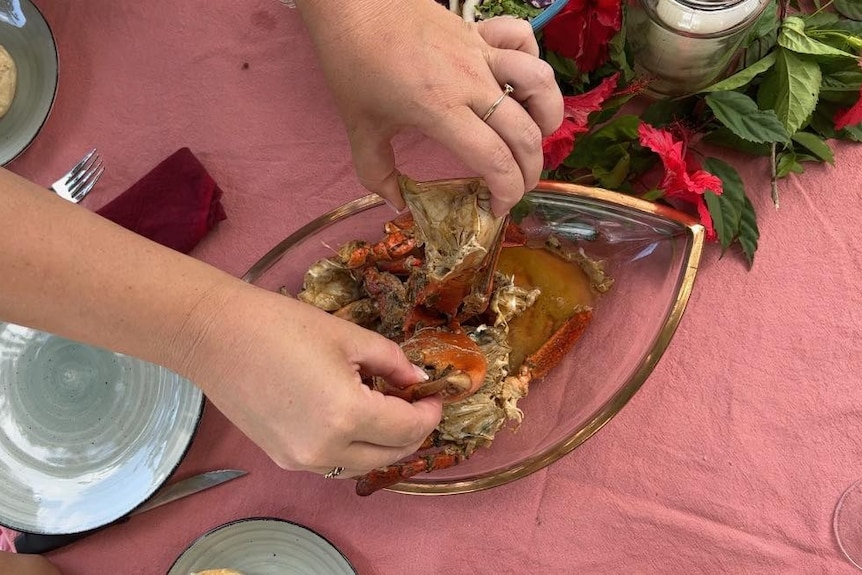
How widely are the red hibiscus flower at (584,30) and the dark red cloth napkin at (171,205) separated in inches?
22.0

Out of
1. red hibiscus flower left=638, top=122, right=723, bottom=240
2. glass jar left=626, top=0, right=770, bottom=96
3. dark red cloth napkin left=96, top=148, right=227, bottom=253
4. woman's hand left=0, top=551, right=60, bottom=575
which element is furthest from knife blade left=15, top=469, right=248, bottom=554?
glass jar left=626, top=0, right=770, bottom=96

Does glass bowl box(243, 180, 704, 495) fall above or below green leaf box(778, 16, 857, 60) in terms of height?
below

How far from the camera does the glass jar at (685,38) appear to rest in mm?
854

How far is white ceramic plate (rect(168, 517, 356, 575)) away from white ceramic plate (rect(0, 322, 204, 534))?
11cm

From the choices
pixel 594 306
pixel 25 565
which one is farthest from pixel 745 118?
pixel 25 565

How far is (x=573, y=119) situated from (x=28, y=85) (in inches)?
32.4

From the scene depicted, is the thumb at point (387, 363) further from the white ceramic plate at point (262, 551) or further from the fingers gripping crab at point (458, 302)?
the white ceramic plate at point (262, 551)

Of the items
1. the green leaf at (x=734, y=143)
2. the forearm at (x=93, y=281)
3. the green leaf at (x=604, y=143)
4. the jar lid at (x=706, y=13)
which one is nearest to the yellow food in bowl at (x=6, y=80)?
the forearm at (x=93, y=281)

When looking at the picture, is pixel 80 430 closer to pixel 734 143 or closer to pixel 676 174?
pixel 676 174

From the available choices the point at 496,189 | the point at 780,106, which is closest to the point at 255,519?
the point at 496,189

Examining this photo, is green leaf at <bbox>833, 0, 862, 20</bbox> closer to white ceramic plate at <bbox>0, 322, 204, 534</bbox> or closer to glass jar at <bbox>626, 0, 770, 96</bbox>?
glass jar at <bbox>626, 0, 770, 96</bbox>

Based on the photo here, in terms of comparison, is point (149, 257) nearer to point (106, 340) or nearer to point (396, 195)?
point (106, 340)

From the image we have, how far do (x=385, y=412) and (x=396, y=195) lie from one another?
0.29m

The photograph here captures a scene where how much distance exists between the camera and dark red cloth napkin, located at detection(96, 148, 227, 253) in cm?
102
